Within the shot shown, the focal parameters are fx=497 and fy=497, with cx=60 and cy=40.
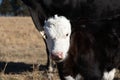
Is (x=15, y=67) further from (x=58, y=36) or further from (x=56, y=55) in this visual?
(x=56, y=55)

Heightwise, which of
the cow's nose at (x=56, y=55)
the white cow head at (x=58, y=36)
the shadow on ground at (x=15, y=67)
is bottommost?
the cow's nose at (x=56, y=55)

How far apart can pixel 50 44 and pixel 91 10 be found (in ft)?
13.8

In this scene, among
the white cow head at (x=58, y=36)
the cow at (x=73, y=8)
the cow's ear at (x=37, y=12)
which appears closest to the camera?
the white cow head at (x=58, y=36)

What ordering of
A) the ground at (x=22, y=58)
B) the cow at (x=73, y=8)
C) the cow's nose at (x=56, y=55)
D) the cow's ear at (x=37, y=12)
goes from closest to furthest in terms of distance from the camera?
1. the cow's nose at (x=56, y=55)
2. the ground at (x=22, y=58)
3. the cow at (x=73, y=8)
4. the cow's ear at (x=37, y=12)

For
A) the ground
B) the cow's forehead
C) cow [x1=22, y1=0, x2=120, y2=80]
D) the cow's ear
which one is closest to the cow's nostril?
the cow's forehead

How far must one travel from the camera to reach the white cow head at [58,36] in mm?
5824

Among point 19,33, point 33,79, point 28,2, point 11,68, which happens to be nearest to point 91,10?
point 28,2

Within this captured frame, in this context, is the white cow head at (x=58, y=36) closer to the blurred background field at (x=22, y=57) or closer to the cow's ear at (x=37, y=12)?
the blurred background field at (x=22, y=57)

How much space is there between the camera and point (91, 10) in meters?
10.0

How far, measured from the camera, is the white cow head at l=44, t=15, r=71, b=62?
19.1ft

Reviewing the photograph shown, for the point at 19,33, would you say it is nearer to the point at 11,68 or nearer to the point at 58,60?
the point at 11,68

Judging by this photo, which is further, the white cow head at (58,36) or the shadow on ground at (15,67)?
the shadow on ground at (15,67)

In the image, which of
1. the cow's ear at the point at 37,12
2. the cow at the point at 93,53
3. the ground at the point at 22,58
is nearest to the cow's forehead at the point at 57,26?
the cow at the point at 93,53

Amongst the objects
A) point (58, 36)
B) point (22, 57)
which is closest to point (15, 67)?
point (22, 57)
